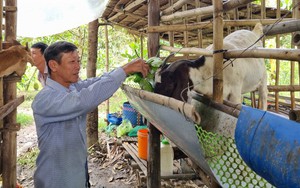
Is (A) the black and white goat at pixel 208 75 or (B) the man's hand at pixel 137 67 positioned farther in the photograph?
(A) the black and white goat at pixel 208 75

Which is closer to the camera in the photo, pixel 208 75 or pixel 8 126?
pixel 208 75

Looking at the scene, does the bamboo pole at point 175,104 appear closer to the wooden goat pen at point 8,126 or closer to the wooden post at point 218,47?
the wooden post at point 218,47

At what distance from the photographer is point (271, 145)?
1.03 m

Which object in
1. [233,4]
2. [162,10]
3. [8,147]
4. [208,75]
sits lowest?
[8,147]

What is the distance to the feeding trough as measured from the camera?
38.8 inches

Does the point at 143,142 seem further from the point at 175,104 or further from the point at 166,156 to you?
the point at 175,104

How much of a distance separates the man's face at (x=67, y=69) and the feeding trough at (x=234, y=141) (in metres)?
0.58

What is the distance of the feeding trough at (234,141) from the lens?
38.8 inches

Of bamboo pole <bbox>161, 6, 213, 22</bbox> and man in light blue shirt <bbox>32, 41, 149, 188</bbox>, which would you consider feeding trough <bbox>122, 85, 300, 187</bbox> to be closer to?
man in light blue shirt <bbox>32, 41, 149, 188</bbox>

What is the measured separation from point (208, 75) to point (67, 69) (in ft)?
4.77

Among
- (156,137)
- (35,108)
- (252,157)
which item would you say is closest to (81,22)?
(156,137)

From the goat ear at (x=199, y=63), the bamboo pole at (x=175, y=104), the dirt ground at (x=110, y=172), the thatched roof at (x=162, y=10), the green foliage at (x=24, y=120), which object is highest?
the thatched roof at (x=162, y=10)

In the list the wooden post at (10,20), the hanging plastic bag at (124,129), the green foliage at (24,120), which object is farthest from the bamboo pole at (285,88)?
the green foliage at (24,120)

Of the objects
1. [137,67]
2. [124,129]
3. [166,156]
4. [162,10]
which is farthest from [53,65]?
[124,129]
